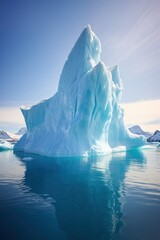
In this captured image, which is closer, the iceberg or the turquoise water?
the turquoise water

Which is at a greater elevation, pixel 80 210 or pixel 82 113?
pixel 82 113

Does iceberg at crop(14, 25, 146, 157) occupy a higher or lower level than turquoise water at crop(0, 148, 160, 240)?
higher

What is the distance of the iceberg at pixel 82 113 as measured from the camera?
26844 mm

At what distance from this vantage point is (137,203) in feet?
24.7

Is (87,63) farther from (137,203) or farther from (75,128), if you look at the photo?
(137,203)

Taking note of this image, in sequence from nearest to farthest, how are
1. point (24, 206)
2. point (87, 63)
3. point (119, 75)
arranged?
point (24, 206), point (87, 63), point (119, 75)

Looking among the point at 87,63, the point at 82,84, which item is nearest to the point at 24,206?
the point at 82,84

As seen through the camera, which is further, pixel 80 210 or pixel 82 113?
pixel 82 113

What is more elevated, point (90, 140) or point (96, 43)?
point (96, 43)

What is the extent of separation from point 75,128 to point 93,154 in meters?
4.58

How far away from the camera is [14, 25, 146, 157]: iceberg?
26.8m

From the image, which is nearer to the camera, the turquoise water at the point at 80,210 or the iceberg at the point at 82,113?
the turquoise water at the point at 80,210

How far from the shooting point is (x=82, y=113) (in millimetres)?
26969

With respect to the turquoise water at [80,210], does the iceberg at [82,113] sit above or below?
above
